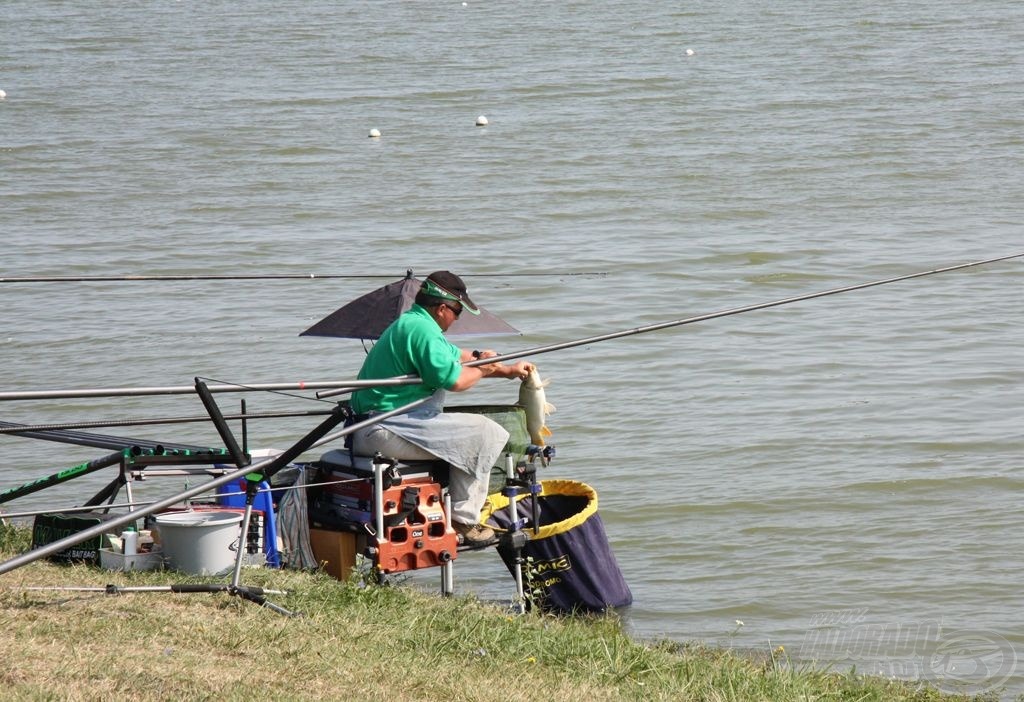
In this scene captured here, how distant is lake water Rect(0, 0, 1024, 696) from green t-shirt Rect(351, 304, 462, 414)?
5.25ft

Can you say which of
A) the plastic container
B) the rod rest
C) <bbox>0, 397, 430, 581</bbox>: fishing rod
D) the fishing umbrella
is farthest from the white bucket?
the fishing umbrella

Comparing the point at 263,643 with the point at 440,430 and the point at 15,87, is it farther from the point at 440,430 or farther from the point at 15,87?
the point at 15,87

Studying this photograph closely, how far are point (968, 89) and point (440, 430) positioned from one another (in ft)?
73.4

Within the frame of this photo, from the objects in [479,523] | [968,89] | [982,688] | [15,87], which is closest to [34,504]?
[479,523]

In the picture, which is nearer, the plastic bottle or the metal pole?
the metal pole

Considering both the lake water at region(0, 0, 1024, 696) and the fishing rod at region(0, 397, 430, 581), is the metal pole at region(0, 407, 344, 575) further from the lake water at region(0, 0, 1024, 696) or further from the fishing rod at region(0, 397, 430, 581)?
the lake water at region(0, 0, 1024, 696)

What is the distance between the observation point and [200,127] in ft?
85.7

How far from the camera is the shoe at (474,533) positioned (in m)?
6.20

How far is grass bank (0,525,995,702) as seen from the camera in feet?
13.9

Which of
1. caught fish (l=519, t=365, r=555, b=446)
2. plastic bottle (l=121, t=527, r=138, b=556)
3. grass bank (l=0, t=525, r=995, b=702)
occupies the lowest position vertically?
grass bank (l=0, t=525, r=995, b=702)

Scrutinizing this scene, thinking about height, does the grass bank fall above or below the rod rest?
below

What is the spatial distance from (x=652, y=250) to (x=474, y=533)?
10.7 metres

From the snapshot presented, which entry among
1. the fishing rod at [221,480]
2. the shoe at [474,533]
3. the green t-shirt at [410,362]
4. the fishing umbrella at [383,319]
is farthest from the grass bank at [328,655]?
the fishing umbrella at [383,319]

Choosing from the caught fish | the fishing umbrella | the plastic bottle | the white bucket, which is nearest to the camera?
the white bucket
